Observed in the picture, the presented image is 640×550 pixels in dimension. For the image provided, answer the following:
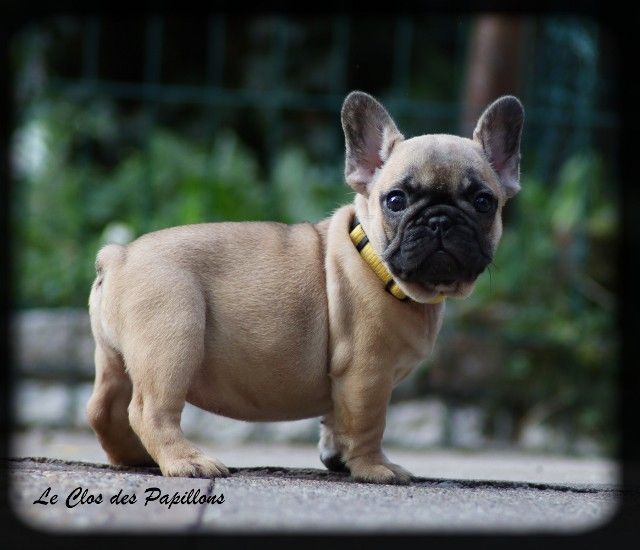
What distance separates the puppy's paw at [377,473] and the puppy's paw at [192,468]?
1.69 ft

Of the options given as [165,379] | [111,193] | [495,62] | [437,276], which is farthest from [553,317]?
[165,379]

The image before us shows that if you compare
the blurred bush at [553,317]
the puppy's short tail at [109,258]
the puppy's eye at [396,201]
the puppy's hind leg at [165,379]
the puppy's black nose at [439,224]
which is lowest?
the blurred bush at [553,317]

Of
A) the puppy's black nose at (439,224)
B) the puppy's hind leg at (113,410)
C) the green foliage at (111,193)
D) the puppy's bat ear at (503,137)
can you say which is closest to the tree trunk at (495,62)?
the green foliage at (111,193)

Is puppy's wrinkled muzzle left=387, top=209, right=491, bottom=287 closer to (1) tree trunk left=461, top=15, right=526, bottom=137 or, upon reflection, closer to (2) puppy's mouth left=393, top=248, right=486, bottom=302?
(2) puppy's mouth left=393, top=248, right=486, bottom=302

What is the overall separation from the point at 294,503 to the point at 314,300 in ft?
3.00

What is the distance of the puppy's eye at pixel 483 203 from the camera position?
3355 millimetres

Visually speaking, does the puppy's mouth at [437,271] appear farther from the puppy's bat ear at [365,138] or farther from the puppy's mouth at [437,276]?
the puppy's bat ear at [365,138]

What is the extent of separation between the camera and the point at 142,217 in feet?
24.6

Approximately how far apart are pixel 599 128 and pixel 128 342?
18.7 ft

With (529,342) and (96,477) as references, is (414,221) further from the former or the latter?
(529,342)

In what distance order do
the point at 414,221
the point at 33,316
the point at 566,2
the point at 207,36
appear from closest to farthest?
the point at 414,221 → the point at 566,2 → the point at 33,316 → the point at 207,36

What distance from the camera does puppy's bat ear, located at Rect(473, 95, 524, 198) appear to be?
3.64 m

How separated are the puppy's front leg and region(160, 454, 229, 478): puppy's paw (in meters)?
0.50

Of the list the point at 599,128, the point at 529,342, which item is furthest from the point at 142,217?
the point at 599,128
